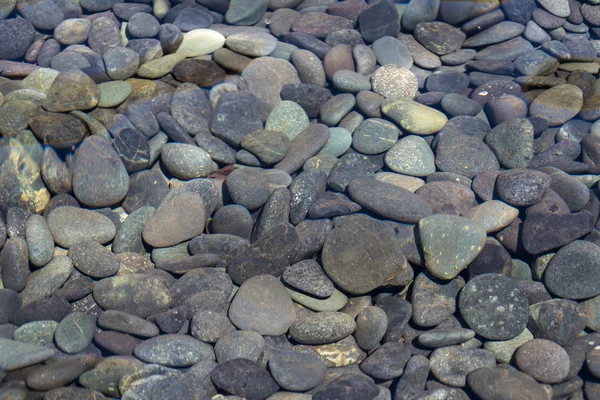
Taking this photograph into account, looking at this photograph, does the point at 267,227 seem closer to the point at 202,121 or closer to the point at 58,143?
the point at 202,121

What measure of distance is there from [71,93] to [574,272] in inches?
120

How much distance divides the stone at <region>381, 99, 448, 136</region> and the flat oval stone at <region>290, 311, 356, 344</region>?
4.94 feet

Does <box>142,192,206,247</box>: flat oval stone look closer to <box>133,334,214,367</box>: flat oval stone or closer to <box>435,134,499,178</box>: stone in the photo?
<box>133,334,214,367</box>: flat oval stone

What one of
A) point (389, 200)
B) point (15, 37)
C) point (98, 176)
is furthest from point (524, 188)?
point (15, 37)

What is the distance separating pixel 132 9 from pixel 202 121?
50.0 inches

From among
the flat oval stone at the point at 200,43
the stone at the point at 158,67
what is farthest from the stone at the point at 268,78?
the stone at the point at 158,67

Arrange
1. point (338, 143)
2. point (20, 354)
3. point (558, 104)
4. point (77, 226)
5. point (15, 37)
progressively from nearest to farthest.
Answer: point (20, 354) → point (77, 226) → point (338, 143) → point (558, 104) → point (15, 37)

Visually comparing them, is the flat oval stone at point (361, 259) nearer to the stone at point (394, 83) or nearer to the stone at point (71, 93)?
the stone at point (394, 83)

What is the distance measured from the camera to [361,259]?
109 inches

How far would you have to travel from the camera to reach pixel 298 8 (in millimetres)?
4551

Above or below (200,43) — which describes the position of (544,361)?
below

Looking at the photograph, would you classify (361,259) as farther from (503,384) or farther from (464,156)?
(464,156)

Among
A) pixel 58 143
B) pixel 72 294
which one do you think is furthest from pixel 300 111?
pixel 72 294

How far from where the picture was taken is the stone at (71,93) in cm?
345
